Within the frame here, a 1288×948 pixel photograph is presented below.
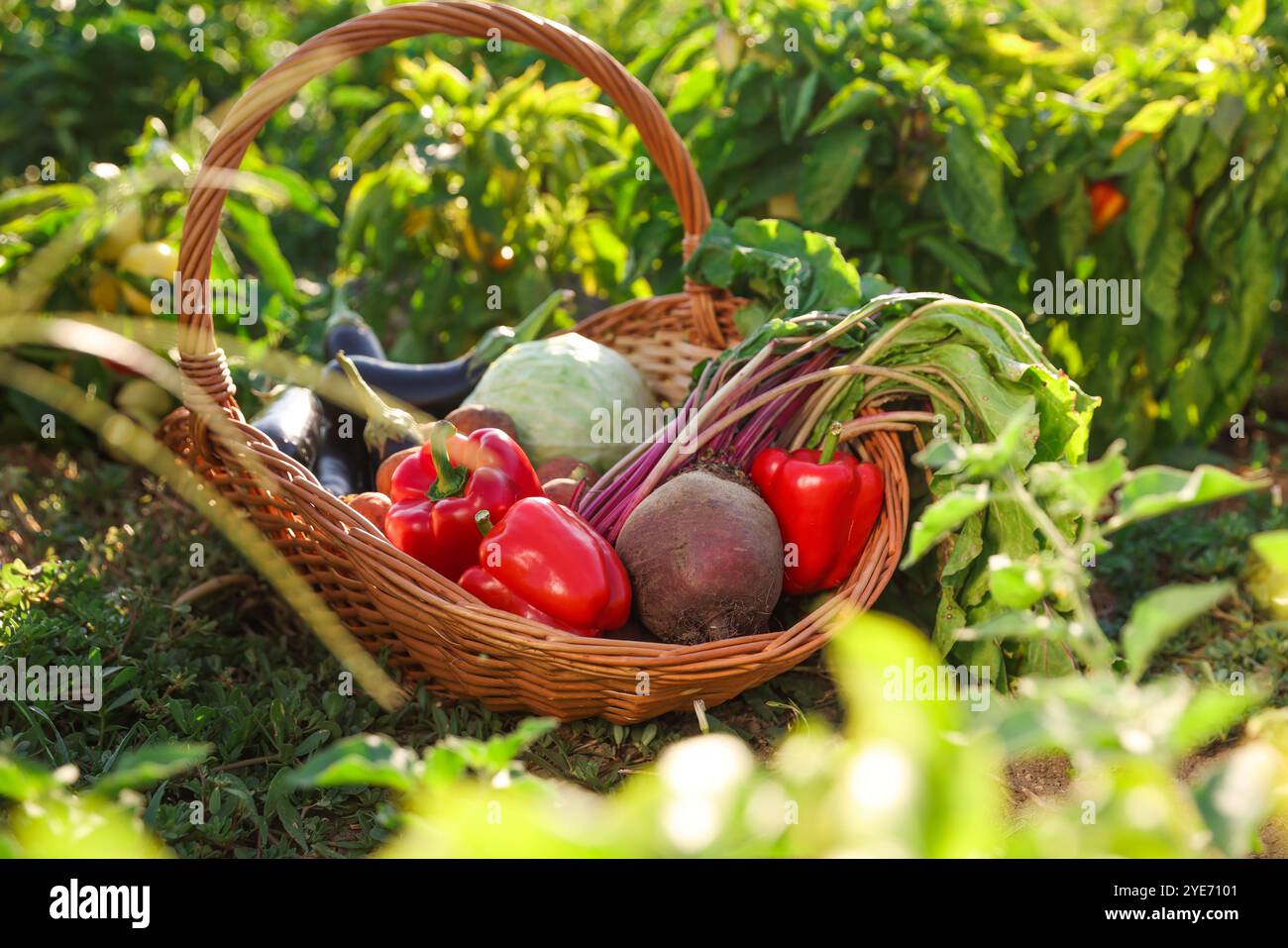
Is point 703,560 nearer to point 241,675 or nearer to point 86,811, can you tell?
point 241,675

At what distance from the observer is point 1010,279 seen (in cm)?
321

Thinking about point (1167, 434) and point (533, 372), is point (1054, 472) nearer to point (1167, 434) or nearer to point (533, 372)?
point (533, 372)

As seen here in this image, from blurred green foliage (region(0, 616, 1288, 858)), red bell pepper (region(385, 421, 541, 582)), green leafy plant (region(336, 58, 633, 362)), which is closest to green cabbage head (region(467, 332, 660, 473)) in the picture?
red bell pepper (region(385, 421, 541, 582))

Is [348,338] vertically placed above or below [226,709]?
above

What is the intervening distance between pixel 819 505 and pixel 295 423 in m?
1.26

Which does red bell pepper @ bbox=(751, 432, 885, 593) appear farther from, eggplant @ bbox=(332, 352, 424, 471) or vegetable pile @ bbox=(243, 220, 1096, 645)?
eggplant @ bbox=(332, 352, 424, 471)

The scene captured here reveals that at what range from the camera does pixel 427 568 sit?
192cm

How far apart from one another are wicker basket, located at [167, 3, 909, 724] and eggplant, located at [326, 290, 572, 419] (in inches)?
22.8

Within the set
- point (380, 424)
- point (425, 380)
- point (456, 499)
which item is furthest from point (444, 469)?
point (425, 380)

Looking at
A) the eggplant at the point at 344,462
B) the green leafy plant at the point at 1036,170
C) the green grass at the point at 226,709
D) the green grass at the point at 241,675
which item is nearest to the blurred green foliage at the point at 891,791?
the green grass at the point at 226,709

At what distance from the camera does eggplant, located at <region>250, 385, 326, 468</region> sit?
2.54 m

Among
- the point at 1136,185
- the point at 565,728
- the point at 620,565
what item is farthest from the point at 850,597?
the point at 1136,185

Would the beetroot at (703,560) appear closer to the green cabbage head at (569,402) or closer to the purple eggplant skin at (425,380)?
the green cabbage head at (569,402)

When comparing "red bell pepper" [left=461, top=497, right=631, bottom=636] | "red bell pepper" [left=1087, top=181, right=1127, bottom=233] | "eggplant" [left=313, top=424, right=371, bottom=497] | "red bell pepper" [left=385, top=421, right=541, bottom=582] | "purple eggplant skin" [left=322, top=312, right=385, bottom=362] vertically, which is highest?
"red bell pepper" [left=1087, top=181, right=1127, bottom=233]
